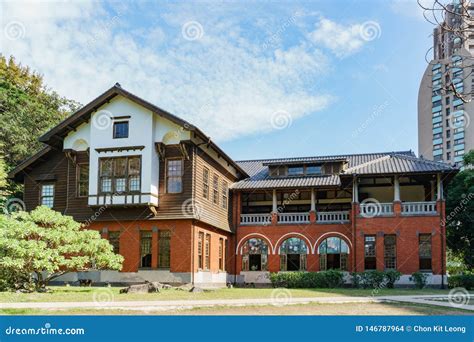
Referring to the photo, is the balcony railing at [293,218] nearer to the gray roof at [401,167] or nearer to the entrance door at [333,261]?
the entrance door at [333,261]

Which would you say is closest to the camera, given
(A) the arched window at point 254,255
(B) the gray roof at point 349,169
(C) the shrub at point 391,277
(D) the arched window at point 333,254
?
(C) the shrub at point 391,277

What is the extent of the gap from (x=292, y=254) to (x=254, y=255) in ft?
7.12

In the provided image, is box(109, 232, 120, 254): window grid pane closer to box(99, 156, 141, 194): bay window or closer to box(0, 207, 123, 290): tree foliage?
box(99, 156, 141, 194): bay window

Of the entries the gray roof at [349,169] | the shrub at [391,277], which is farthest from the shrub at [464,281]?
the gray roof at [349,169]

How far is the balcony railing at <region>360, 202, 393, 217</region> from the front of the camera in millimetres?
27720

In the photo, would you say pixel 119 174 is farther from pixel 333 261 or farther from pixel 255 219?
pixel 333 261

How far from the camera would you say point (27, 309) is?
41.6ft

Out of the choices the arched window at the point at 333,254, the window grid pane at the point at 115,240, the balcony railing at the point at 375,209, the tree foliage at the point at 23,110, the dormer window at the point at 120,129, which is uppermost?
the tree foliage at the point at 23,110

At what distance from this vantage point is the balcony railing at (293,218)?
3009 centimetres

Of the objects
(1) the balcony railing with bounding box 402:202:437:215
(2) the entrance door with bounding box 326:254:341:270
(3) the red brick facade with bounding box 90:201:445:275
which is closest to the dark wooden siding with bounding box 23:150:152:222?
(3) the red brick facade with bounding box 90:201:445:275

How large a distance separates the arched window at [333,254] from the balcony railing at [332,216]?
0.97 metres

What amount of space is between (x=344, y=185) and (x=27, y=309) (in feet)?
65.7

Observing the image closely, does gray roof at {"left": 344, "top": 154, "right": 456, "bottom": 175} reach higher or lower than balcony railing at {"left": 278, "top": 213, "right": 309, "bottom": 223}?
higher

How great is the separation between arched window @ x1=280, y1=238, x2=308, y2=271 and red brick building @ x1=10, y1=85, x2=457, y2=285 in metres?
0.05
